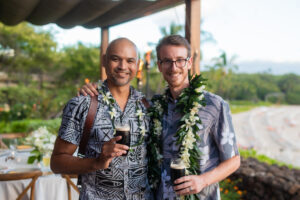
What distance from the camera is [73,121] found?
1.76 m

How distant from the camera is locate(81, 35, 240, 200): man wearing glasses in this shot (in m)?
1.74

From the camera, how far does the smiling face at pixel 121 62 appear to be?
1893mm

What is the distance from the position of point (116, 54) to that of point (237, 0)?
388 ft

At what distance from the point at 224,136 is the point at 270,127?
156 ft

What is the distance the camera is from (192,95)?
191 cm

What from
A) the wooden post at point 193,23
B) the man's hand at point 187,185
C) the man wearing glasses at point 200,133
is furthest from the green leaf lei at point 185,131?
the wooden post at point 193,23

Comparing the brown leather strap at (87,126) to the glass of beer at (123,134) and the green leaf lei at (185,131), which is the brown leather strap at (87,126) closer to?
the glass of beer at (123,134)

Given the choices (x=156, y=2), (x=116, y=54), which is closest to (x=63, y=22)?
(x=156, y=2)

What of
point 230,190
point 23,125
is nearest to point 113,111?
point 230,190

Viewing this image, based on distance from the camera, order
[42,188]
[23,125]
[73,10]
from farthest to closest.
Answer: [23,125], [73,10], [42,188]

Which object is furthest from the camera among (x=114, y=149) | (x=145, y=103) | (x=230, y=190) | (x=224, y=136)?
(x=230, y=190)

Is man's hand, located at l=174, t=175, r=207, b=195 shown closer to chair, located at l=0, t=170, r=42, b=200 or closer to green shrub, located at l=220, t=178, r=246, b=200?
chair, located at l=0, t=170, r=42, b=200

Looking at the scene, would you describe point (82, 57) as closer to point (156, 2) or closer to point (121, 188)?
point (156, 2)

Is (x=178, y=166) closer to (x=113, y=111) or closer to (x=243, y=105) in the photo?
(x=113, y=111)
